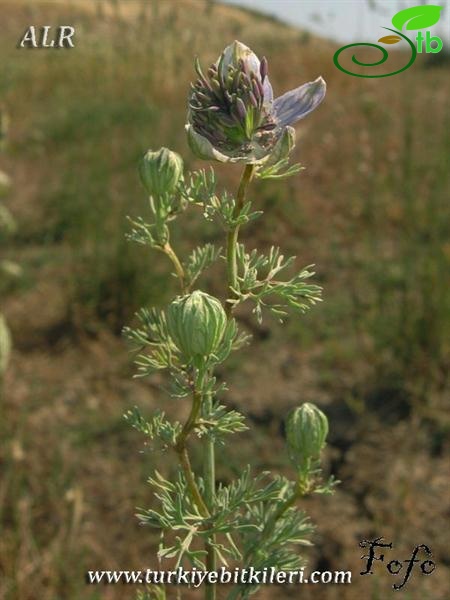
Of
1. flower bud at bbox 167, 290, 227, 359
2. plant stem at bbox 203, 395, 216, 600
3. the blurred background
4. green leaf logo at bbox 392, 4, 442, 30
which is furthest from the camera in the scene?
Result: the blurred background

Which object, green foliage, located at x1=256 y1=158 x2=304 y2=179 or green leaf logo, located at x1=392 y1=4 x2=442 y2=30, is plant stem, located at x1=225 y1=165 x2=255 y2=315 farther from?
green leaf logo, located at x1=392 y1=4 x2=442 y2=30

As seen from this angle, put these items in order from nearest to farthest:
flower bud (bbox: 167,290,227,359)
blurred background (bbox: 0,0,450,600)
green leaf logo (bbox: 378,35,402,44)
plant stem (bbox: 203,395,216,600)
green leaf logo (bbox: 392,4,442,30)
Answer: flower bud (bbox: 167,290,227,359) < plant stem (bbox: 203,395,216,600) < green leaf logo (bbox: 378,35,402,44) < green leaf logo (bbox: 392,4,442,30) < blurred background (bbox: 0,0,450,600)

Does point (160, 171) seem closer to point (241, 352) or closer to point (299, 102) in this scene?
point (299, 102)

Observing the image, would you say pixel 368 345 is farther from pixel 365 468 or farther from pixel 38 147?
pixel 38 147

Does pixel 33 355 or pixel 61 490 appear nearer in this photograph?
pixel 61 490

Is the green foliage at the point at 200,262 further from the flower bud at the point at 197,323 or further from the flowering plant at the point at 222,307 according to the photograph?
the flower bud at the point at 197,323

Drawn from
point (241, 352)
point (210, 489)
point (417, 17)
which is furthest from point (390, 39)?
point (241, 352)

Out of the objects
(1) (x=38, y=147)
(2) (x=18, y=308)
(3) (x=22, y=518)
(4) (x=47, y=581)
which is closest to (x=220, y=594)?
(4) (x=47, y=581)

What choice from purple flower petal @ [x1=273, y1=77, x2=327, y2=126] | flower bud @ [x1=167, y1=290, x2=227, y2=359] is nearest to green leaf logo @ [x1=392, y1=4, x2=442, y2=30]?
purple flower petal @ [x1=273, y1=77, x2=327, y2=126]

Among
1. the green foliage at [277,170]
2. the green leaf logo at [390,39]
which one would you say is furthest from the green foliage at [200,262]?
the green leaf logo at [390,39]
